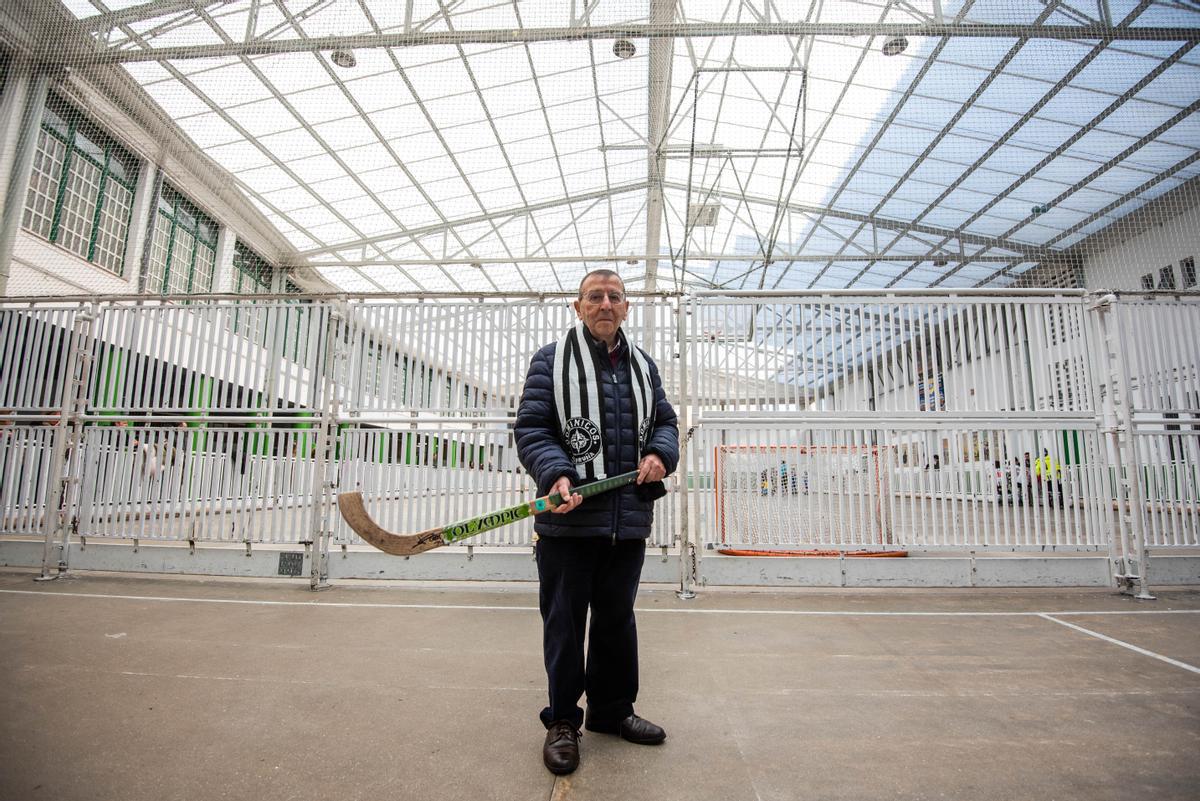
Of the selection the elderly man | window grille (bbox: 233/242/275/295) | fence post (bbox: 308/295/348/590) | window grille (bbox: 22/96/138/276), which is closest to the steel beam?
window grille (bbox: 22/96/138/276)

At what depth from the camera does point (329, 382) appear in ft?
15.9

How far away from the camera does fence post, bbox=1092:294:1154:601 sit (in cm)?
445

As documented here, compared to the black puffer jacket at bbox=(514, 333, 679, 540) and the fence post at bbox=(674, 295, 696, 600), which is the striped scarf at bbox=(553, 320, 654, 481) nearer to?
the black puffer jacket at bbox=(514, 333, 679, 540)

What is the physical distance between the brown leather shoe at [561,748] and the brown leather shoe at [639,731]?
204mm

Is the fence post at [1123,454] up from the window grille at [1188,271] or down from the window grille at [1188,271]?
down

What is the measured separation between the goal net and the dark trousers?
2.55 meters

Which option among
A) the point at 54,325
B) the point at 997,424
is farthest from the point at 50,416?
the point at 997,424

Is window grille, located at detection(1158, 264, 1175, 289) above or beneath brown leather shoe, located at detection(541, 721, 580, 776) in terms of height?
above

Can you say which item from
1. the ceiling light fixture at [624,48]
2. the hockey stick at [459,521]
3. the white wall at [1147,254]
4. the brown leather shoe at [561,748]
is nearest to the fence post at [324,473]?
the hockey stick at [459,521]

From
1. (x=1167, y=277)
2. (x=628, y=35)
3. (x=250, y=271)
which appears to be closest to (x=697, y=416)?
(x=628, y=35)

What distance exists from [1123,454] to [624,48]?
28.4 ft

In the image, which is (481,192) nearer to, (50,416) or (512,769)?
(50,416)

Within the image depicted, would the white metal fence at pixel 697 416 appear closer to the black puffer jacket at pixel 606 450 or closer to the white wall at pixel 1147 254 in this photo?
the black puffer jacket at pixel 606 450

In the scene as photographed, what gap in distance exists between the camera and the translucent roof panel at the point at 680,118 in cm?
868
